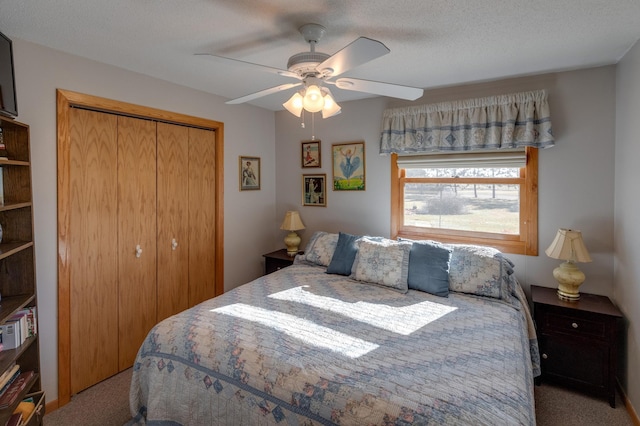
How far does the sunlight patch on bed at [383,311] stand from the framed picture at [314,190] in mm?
1537

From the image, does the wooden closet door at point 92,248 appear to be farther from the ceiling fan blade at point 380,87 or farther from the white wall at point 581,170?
the white wall at point 581,170

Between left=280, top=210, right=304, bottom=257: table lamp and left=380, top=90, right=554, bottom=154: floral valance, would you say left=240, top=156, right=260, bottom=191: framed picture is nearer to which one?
left=280, top=210, right=304, bottom=257: table lamp

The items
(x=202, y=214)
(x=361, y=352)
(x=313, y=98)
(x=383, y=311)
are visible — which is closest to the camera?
(x=361, y=352)

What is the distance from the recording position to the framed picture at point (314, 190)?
374 cm

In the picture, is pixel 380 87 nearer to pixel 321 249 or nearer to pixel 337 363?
pixel 337 363

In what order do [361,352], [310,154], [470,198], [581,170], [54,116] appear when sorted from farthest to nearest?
[310,154], [470,198], [581,170], [54,116], [361,352]

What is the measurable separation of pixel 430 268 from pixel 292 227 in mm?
1625

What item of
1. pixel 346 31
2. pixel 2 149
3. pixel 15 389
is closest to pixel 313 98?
pixel 346 31

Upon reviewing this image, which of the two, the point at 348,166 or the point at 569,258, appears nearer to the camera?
the point at 569,258

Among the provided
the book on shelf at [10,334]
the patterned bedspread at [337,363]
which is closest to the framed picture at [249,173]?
the patterned bedspread at [337,363]

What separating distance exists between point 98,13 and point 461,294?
2.78m

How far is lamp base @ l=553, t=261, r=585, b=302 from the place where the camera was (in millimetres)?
2393

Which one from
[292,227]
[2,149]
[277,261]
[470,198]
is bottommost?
[277,261]

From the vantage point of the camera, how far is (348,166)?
11.6ft
